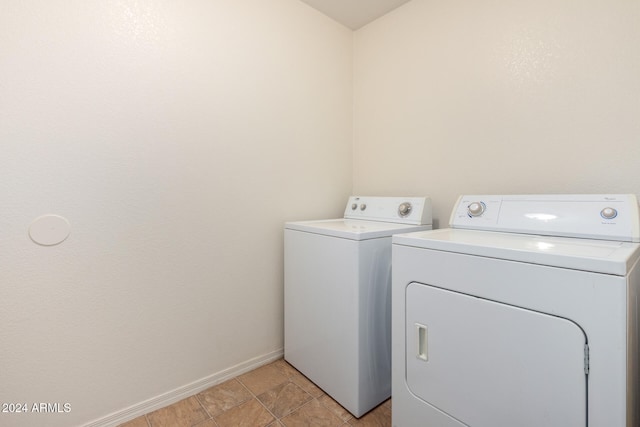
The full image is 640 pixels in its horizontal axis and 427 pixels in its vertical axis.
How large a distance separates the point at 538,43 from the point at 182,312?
215 cm

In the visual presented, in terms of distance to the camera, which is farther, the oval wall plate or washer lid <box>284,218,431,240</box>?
washer lid <box>284,218,431,240</box>

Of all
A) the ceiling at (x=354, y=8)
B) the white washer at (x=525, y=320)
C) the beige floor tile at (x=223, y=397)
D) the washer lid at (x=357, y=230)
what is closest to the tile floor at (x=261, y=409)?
the beige floor tile at (x=223, y=397)

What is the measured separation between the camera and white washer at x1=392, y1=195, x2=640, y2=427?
73cm

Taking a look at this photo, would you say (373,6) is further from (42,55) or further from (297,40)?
(42,55)

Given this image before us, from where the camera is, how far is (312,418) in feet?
4.43

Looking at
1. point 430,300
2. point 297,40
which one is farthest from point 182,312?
point 297,40

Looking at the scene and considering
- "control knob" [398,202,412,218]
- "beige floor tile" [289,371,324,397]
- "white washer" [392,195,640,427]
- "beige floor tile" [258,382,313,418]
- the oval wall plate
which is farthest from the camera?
"control knob" [398,202,412,218]

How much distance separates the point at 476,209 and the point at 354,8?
1554mm

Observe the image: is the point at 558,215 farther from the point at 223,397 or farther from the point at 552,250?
the point at 223,397

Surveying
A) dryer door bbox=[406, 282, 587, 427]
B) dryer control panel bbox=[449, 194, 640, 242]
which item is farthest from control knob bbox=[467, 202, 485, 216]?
dryer door bbox=[406, 282, 587, 427]

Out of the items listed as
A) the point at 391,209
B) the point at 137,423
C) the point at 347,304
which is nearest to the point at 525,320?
the point at 347,304

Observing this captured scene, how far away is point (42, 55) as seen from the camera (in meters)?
1.12

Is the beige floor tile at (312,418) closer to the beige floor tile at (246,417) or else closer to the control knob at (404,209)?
the beige floor tile at (246,417)

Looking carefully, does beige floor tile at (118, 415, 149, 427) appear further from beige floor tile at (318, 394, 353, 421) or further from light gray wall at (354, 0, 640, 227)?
light gray wall at (354, 0, 640, 227)
